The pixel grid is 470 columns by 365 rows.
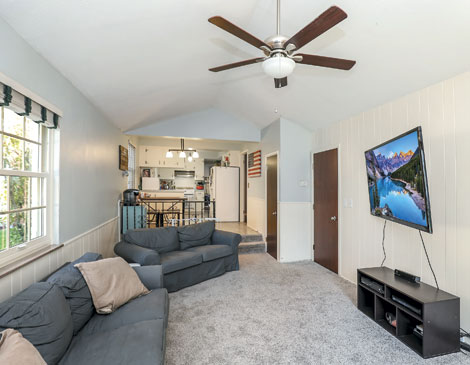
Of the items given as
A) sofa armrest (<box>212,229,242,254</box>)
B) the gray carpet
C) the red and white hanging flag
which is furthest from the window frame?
the red and white hanging flag

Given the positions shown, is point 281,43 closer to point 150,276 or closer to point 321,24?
point 321,24

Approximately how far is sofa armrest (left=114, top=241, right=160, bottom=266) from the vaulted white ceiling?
77.2 inches

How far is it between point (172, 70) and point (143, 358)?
9.46 ft

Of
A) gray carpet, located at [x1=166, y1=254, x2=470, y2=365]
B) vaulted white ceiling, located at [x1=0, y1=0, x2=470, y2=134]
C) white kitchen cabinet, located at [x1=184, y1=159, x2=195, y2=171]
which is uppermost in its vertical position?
vaulted white ceiling, located at [x1=0, y1=0, x2=470, y2=134]

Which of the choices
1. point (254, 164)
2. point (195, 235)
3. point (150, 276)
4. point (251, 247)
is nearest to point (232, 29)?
point (150, 276)

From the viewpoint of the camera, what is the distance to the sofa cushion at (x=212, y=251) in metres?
3.71

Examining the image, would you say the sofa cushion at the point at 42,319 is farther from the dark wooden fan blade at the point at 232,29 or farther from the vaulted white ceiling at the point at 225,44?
the dark wooden fan blade at the point at 232,29

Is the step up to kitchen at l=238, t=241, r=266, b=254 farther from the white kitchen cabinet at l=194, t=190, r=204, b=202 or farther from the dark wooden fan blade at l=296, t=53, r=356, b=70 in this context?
the white kitchen cabinet at l=194, t=190, r=204, b=202

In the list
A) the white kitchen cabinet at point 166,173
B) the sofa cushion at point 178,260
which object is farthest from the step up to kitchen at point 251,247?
the white kitchen cabinet at point 166,173

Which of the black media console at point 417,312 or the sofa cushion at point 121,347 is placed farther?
the black media console at point 417,312

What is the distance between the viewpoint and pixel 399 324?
2314mm

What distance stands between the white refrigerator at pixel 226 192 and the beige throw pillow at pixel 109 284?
4973mm

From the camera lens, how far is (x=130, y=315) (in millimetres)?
1938

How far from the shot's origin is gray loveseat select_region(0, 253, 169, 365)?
4.49 feet
